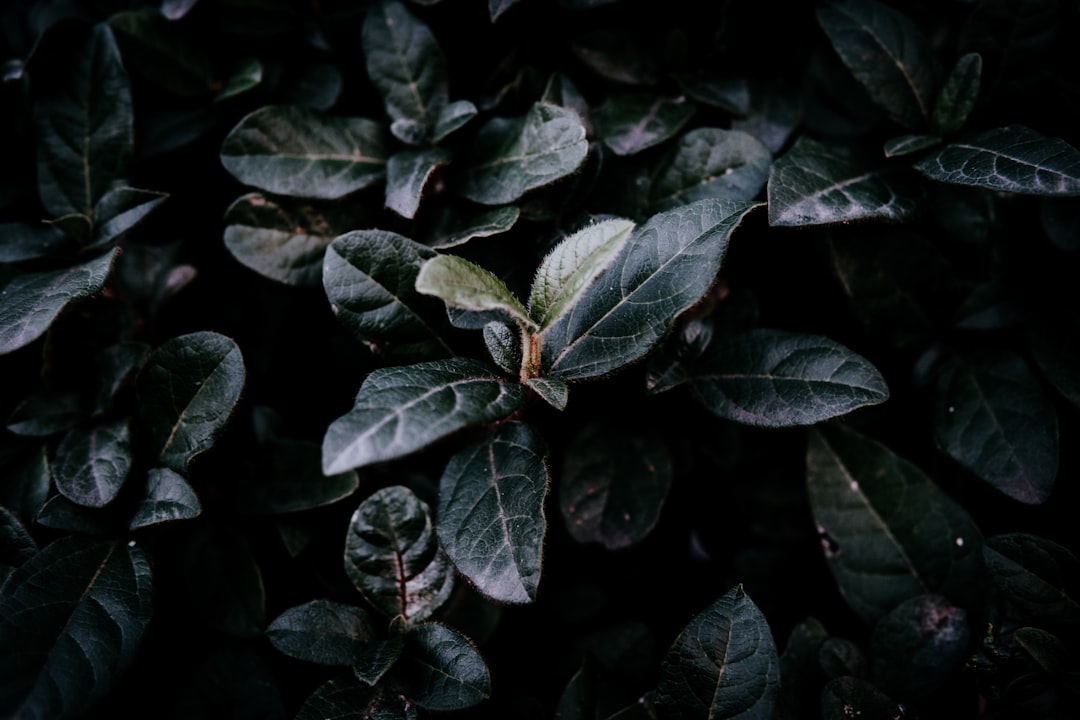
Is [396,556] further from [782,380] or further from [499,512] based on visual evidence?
[782,380]

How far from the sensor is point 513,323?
1.40 meters

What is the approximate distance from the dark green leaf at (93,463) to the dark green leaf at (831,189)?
1.35 meters

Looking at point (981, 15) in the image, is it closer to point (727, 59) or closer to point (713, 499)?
point (727, 59)

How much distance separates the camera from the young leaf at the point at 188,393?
141 centimetres

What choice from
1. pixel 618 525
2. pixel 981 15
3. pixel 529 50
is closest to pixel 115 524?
pixel 618 525

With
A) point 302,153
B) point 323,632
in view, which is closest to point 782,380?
point 323,632

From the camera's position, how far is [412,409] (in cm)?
110

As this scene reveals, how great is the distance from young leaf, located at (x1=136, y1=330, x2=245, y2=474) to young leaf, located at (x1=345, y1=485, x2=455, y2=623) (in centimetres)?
34

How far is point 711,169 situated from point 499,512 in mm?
879

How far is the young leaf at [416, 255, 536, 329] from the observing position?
109 centimetres

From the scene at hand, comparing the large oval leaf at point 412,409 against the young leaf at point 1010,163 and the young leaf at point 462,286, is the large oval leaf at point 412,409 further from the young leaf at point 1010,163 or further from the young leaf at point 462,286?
the young leaf at point 1010,163

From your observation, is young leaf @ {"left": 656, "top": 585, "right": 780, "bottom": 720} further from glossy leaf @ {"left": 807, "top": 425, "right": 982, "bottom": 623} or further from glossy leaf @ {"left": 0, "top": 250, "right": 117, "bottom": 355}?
glossy leaf @ {"left": 0, "top": 250, "right": 117, "bottom": 355}

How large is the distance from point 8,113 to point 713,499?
2076 mm

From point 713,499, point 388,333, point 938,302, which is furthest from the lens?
point 713,499
